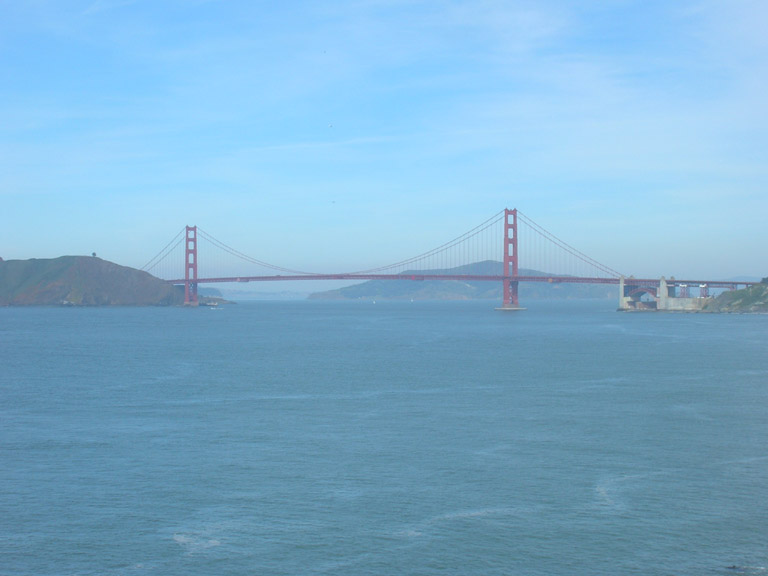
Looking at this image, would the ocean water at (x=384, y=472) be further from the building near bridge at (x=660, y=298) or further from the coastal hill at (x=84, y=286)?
the coastal hill at (x=84, y=286)

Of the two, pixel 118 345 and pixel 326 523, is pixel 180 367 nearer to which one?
pixel 118 345

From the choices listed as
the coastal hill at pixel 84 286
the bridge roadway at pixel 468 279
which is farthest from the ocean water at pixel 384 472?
the coastal hill at pixel 84 286

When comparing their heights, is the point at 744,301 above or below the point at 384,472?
above

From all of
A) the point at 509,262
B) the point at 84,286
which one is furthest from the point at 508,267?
the point at 84,286

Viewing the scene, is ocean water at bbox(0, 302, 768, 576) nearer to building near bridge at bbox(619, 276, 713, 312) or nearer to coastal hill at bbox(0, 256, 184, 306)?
building near bridge at bbox(619, 276, 713, 312)

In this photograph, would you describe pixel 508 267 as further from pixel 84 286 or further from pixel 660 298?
pixel 84 286
